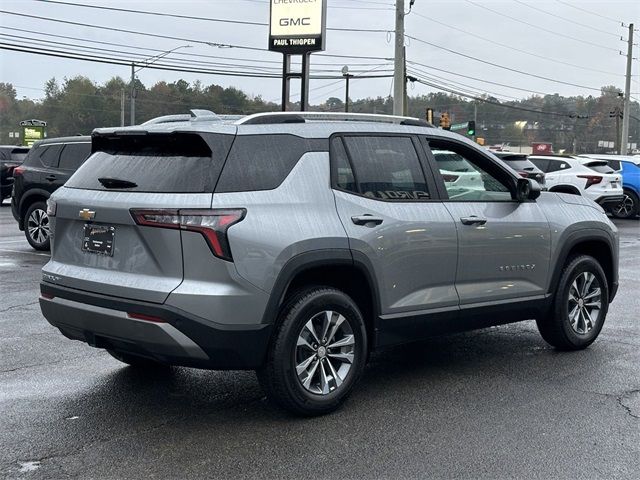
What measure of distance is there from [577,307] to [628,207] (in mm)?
17780

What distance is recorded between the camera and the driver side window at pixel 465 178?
5.87 m

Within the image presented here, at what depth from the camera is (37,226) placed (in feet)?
43.9

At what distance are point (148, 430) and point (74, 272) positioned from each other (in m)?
1.10

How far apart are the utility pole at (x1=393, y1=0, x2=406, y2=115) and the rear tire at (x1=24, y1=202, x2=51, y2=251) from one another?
56.1ft

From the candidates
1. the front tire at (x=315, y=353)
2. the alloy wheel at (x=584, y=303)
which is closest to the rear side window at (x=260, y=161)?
the front tire at (x=315, y=353)

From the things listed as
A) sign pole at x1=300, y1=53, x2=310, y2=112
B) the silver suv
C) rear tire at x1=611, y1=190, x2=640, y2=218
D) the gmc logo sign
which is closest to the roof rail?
the silver suv

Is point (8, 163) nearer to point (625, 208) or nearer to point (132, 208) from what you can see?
point (625, 208)

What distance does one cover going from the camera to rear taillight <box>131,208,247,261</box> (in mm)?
4434

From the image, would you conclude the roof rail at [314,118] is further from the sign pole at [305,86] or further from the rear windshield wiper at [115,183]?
the sign pole at [305,86]

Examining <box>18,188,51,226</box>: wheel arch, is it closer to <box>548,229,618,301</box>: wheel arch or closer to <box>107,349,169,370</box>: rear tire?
<box>107,349,169,370</box>: rear tire

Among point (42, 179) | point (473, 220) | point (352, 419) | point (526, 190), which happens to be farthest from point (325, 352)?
point (42, 179)

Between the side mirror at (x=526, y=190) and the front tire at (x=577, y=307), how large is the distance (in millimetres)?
833

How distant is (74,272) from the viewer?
4.93 meters

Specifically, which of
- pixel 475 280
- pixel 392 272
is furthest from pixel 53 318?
pixel 475 280
